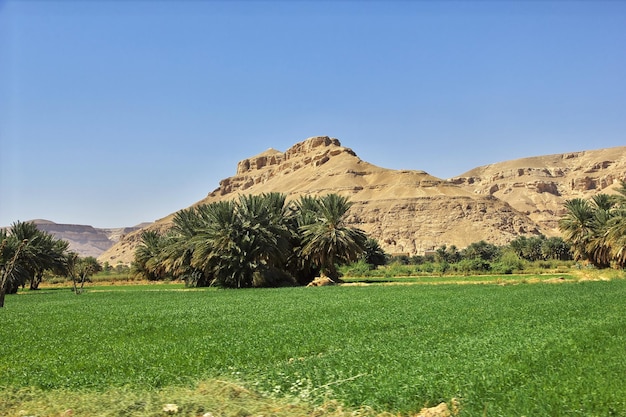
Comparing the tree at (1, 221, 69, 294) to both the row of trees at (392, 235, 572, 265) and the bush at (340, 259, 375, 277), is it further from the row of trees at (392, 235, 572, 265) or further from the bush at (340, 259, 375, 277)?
the row of trees at (392, 235, 572, 265)

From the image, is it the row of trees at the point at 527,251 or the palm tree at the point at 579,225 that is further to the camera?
the row of trees at the point at 527,251

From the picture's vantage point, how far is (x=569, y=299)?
21875 mm

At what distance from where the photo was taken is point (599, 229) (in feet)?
184

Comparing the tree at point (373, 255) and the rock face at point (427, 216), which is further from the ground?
the rock face at point (427, 216)

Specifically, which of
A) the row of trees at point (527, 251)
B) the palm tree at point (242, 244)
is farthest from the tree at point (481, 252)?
the palm tree at point (242, 244)

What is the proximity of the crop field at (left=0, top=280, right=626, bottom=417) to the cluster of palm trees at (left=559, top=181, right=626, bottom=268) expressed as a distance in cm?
3603

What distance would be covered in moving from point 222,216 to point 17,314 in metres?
23.5

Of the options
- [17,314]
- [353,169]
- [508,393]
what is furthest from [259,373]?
[353,169]

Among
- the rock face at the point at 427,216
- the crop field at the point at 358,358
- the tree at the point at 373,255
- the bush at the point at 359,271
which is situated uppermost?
the rock face at the point at 427,216

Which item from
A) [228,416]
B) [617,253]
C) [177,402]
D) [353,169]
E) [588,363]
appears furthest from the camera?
[353,169]

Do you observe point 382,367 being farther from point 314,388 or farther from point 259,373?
point 259,373

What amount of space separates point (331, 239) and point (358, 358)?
36852 mm

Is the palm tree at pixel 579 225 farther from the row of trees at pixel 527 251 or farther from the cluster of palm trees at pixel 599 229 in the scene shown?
the row of trees at pixel 527 251

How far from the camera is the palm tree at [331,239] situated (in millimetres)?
47594
